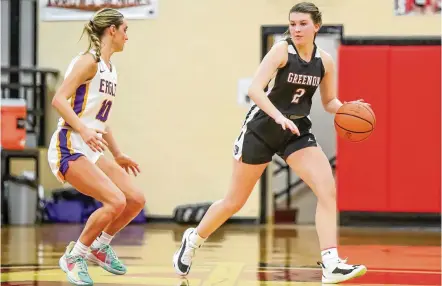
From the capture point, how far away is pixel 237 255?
7.58m

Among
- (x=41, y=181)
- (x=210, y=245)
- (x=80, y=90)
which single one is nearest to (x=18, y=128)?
(x=41, y=181)

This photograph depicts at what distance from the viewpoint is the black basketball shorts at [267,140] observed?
5574mm

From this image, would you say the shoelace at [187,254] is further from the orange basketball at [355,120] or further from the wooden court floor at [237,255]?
the orange basketball at [355,120]

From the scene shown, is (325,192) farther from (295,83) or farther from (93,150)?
(93,150)

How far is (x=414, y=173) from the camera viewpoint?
36.0 ft

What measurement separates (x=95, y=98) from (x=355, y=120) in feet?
5.55

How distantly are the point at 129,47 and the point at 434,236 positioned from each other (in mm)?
4866

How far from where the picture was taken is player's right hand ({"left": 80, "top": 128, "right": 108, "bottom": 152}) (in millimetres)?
5270

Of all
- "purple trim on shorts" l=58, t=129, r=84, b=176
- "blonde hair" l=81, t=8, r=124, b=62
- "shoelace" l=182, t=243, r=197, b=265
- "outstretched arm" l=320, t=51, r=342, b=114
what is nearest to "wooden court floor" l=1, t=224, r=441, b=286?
"shoelace" l=182, t=243, r=197, b=265

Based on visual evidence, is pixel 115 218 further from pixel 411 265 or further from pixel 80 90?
pixel 411 265

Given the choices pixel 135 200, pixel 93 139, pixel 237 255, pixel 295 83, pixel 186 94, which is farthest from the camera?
pixel 186 94

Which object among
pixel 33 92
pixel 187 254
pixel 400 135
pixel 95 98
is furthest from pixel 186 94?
pixel 95 98

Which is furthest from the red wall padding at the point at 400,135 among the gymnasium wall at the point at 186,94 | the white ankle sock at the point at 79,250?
the white ankle sock at the point at 79,250

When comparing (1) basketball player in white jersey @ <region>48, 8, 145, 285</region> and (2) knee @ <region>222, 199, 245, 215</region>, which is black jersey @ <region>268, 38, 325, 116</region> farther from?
(1) basketball player in white jersey @ <region>48, 8, 145, 285</region>
